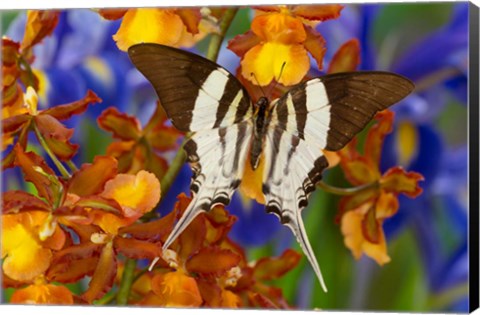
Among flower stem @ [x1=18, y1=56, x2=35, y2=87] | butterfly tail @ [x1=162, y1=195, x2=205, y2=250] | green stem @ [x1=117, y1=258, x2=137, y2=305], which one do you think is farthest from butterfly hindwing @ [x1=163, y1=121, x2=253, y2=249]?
flower stem @ [x1=18, y1=56, x2=35, y2=87]

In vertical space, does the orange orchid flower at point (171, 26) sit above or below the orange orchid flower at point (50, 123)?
above

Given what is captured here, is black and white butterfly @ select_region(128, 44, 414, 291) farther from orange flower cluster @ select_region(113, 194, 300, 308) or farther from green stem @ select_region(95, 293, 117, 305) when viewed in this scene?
green stem @ select_region(95, 293, 117, 305)

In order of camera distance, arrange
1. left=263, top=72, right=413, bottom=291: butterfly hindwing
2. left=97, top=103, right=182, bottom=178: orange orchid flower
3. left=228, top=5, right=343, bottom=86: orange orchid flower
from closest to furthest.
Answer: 1. left=263, top=72, right=413, bottom=291: butterfly hindwing
2. left=228, top=5, right=343, bottom=86: orange orchid flower
3. left=97, top=103, right=182, bottom=178: orange orchid flower

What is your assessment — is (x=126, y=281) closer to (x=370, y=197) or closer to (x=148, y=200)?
(x=148, y=200)

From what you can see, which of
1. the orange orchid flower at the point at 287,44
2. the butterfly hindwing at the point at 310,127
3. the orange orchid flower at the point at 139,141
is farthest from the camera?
the orange orchid flower at the point at 139,141

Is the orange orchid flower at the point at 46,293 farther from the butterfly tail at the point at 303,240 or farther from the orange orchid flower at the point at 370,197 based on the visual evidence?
the orange orchid flower at the point at 370,197

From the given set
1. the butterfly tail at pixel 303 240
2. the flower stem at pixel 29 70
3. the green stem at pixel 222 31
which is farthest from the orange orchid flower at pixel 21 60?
the butterfly tail at pixel 303 240
